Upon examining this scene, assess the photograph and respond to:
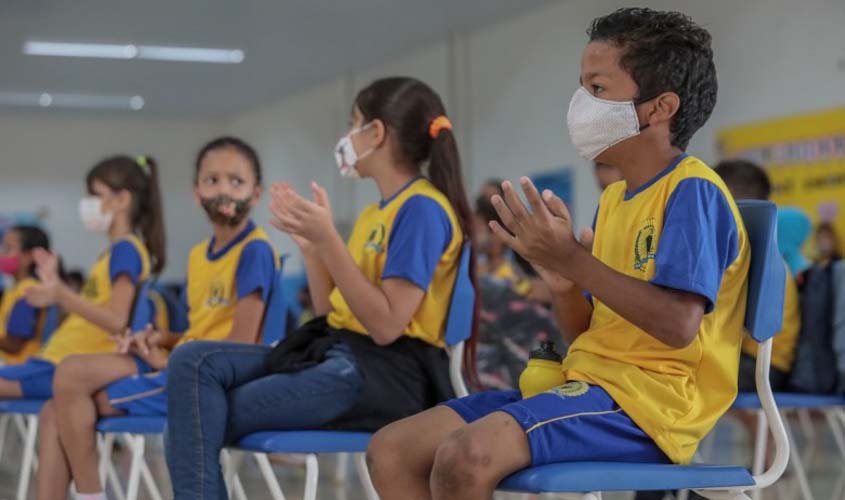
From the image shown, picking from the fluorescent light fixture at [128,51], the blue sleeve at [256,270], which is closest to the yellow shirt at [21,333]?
the blue sleeve at [256,270]

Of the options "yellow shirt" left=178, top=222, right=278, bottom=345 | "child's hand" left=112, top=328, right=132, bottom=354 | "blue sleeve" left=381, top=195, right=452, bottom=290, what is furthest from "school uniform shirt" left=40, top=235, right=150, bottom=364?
"blue sleeve" left=381, top=195, right=452, bottom=290

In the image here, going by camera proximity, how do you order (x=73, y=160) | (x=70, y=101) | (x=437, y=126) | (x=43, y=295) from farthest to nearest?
(x=73, y=160)
(x=70, y=101)
(x=43, y=295)
(x=437, y=126)

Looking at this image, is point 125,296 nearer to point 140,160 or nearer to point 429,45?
point 140,160

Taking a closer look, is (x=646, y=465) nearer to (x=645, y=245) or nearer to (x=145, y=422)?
(x=645, y=245)

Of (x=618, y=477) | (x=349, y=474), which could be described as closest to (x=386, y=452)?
(x=618, y=477)

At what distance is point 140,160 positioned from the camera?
378 centimetres

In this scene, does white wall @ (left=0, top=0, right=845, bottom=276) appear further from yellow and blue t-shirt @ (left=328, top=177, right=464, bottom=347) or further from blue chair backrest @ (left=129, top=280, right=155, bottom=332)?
blue chair backrest @ (left=129, top=280, right=155, bottom=332)

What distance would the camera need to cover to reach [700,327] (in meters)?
1.71

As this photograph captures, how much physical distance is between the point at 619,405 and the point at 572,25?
24.4 ft

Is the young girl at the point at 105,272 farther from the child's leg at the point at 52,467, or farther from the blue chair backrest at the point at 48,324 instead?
the blue chair backrest at the point at 48,324

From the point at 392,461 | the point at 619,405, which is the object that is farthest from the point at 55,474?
the point at 619,405

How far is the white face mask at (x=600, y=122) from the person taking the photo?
177cm

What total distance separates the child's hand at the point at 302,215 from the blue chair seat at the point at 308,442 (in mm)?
356

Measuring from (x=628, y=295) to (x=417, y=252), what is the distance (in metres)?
0.74
